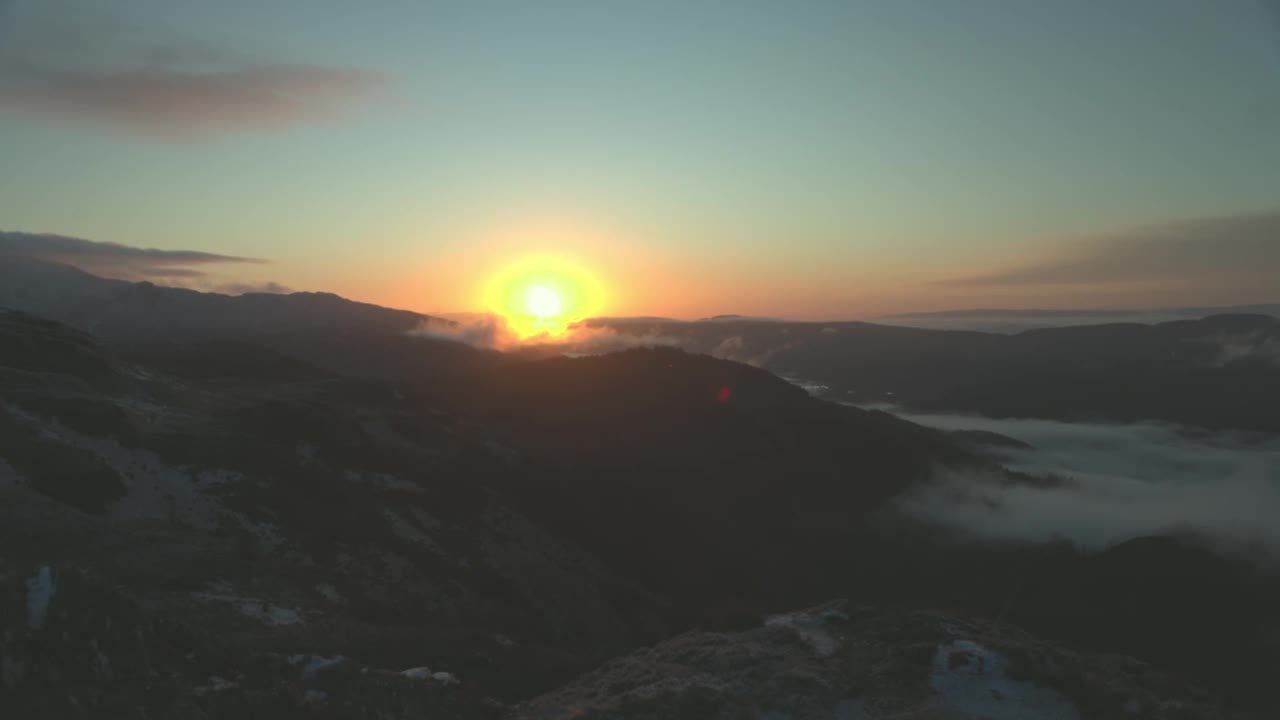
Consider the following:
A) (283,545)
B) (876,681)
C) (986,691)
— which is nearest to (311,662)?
(876,681)

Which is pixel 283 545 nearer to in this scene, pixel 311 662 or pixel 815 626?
pixel 311 662

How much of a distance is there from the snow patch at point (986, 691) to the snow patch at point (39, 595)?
28973mm

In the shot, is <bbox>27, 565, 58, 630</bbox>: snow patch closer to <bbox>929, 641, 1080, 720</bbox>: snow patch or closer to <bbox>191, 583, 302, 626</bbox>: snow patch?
<bbox>191, 583, 302, 626</bbox>: snow patch

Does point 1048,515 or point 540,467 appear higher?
point 540,467

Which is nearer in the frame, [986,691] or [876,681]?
[986,691]

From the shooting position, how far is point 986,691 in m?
27.0

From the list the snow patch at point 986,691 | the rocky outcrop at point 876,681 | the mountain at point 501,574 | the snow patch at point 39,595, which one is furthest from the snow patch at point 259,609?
the snow patch at point 986,691

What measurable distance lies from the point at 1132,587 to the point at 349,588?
417 ft

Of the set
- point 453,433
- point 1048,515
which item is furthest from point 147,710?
point 1048,515

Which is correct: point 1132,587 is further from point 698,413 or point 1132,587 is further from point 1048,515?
point 698,413

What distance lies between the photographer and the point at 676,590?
256 feet

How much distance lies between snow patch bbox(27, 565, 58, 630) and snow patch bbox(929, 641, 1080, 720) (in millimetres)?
28973

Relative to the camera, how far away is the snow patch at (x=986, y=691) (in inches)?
1017

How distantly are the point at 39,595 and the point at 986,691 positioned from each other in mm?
31810
